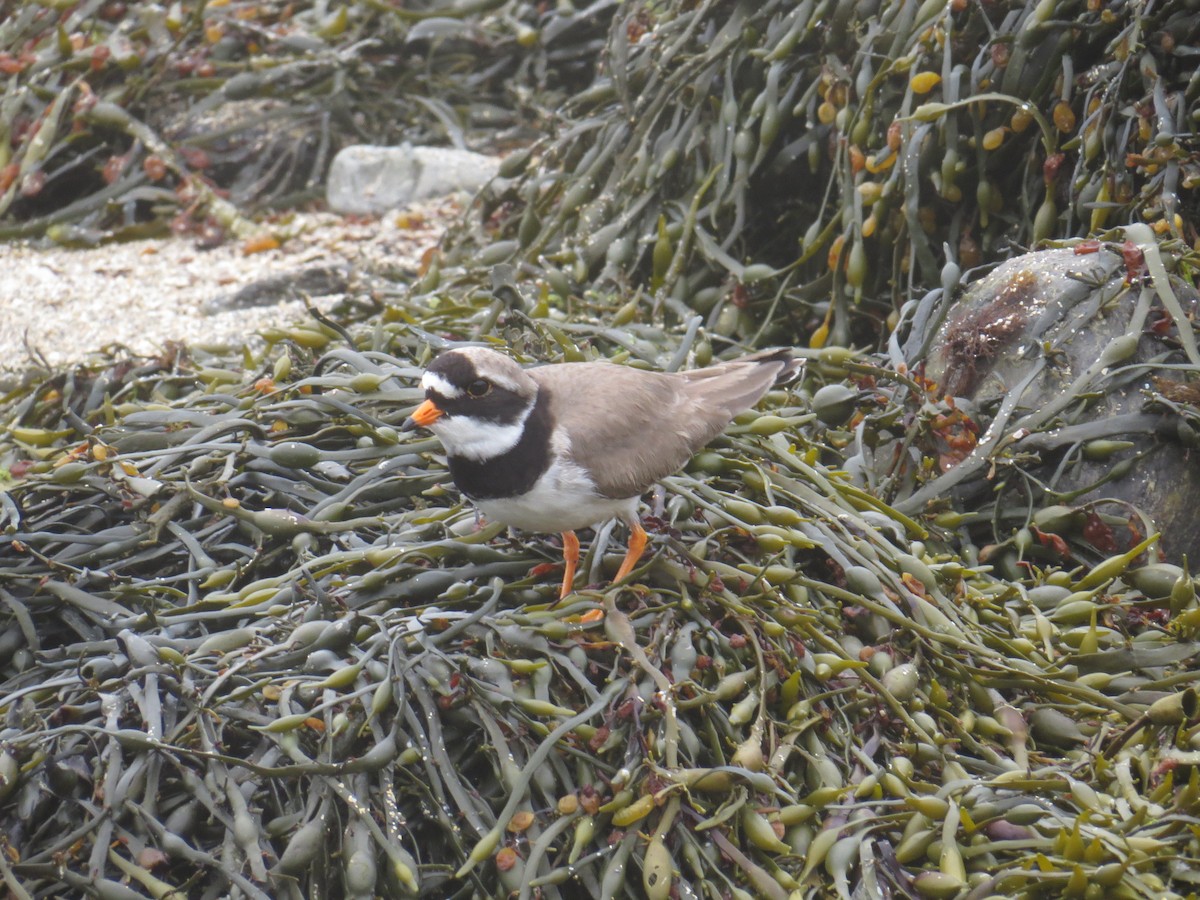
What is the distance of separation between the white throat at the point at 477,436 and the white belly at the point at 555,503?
124 millimetres

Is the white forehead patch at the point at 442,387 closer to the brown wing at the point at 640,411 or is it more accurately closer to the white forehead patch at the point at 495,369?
the white forehead patch at the point at 495,369

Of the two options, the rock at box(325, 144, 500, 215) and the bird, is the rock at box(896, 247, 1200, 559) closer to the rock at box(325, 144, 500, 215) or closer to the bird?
the bird

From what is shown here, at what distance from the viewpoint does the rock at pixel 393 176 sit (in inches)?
250

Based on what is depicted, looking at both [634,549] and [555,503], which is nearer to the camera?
[555,503]

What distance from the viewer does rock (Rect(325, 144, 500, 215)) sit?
6340 mm

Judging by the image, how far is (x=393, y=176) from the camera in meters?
6.39

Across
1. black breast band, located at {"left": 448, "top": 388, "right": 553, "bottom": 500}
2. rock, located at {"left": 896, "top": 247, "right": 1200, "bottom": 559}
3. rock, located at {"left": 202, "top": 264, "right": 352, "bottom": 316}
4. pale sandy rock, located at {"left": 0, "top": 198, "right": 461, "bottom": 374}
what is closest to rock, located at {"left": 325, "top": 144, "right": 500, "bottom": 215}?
pale sandy rock, located at {"left": 0, "top": 198, "right": 461, "bottom": 374}

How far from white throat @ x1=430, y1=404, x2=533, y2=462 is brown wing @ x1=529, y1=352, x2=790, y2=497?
181mm

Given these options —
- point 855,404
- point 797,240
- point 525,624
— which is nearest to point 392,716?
point 525,624

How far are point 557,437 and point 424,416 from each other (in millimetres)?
364

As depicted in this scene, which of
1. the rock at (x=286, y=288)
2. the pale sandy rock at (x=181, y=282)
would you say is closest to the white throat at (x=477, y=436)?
the pale sandy rock at (x=181, y=282)

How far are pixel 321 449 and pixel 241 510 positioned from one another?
0.46 meters

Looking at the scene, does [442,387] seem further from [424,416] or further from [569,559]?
[569,559]

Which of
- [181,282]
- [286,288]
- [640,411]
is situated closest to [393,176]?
[286,288]
